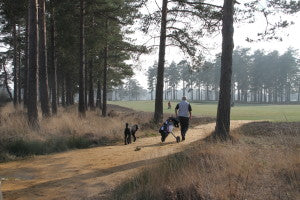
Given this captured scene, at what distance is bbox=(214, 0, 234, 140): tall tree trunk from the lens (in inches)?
409

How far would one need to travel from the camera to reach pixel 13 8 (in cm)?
1596

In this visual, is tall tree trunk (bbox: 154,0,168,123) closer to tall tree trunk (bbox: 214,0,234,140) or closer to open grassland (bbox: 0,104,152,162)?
open grassland (bbox: 0,104,152,162)

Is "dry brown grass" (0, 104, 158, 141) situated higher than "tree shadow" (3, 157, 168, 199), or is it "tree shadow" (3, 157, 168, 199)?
"dry brown grass" (0, 104, 158, 141)

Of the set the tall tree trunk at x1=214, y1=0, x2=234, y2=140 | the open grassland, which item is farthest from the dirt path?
the tall tree trunk at x1=214, y1=0, x2=234, y2=140

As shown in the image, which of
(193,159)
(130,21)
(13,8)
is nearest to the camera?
(193,159)

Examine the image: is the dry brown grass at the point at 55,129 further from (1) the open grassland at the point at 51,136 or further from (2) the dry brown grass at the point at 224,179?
(2) the dry brown grass at the point at 224,179

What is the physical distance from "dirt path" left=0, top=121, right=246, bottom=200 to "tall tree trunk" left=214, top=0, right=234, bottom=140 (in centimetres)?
312

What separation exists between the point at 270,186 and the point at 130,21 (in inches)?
696

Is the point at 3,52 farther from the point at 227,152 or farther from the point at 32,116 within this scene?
the point at 227,152

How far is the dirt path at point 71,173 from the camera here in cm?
546

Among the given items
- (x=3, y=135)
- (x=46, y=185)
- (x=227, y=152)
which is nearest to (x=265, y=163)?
(x=227, y=152)

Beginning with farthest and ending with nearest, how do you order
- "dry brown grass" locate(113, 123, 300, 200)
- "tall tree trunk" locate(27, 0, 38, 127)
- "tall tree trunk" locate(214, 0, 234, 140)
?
"tall tree trunk" locate(27, 0, 38, 127)
"tall tree trunk" locate(214, 0, 234, 140)
"dry brown grass" locate(113, 123, 300, 200)

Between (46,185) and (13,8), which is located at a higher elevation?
(13,8)

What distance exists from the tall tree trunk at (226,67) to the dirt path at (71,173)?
3.12 meters
